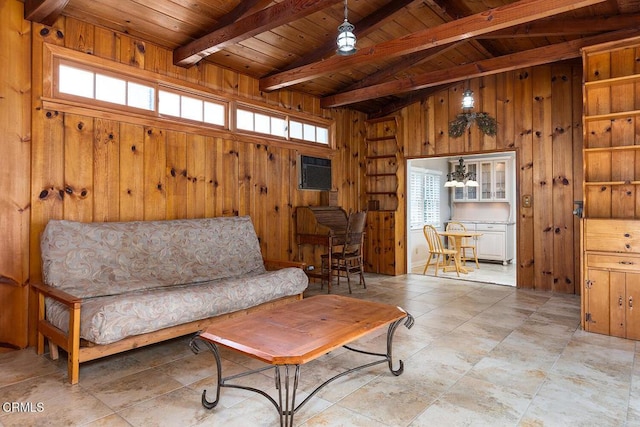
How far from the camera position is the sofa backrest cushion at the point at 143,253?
281 centimetres

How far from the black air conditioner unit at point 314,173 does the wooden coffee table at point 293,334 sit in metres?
2.79

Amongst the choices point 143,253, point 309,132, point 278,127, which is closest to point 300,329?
point 143,253

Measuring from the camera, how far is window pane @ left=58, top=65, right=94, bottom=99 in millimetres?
3129

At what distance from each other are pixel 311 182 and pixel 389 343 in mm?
3206

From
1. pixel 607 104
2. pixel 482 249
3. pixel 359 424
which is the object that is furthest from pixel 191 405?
pixel 482 249

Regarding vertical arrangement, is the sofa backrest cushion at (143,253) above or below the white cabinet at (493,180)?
below

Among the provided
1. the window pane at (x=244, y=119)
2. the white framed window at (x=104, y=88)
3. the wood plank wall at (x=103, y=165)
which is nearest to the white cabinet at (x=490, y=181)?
the wood plank wall at (x=103, y=165)

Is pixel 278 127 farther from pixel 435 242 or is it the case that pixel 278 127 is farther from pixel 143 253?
A: pixel 435 242

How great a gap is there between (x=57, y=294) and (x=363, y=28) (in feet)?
11.2

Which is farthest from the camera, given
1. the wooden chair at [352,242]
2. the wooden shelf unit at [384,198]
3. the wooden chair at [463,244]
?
the wooden chair at [463,244]

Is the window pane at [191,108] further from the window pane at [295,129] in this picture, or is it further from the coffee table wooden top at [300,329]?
the coffee table wooden top at [300,329]

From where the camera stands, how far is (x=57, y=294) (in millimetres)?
2459

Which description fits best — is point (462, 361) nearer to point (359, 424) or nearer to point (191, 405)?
point (359, 424)

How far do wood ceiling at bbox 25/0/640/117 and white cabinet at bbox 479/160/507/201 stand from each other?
350cm
